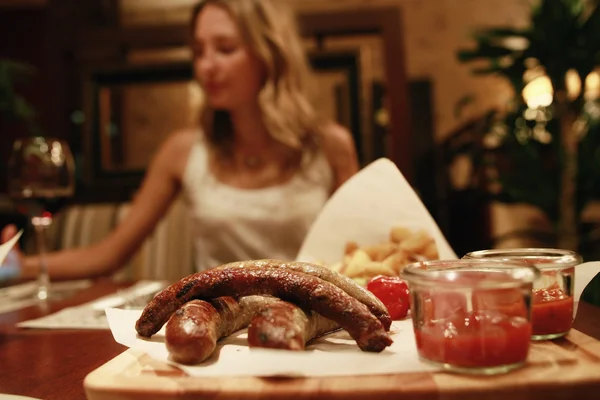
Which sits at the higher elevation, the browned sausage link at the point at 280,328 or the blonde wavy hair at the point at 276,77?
the blonde wavy hair at the point at 276,77

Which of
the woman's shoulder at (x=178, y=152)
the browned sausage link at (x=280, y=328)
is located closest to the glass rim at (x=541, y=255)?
the browned sausage link at (x=280, y=328)

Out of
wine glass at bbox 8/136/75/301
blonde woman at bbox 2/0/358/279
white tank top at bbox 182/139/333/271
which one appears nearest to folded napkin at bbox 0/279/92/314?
wine glass at bbox 8/136/75/301

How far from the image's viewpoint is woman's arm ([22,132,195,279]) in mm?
1896

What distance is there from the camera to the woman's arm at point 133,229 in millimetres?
1896

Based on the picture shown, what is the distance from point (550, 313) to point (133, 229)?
1.89 m

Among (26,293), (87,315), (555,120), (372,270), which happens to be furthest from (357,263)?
(555,120)

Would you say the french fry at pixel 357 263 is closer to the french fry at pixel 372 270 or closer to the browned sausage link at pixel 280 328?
the french fry at pixel 372 270

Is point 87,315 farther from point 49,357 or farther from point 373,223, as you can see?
point 373,223

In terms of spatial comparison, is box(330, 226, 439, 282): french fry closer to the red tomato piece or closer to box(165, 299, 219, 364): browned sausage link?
the red tomato piece

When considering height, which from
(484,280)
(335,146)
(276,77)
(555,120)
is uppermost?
(276,77)

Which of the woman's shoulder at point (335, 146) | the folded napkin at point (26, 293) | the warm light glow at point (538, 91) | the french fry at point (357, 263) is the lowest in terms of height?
→ the folded napkin at point (26, 293)

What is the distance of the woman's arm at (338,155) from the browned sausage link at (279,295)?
173 cm

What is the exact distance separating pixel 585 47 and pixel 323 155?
1.55 m

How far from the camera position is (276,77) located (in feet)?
7.51
